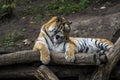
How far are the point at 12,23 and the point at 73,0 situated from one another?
1.85m

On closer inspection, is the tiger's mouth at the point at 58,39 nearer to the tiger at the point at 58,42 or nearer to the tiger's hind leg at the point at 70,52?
the tiger at the point at 58,42

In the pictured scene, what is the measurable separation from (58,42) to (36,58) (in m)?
0.43

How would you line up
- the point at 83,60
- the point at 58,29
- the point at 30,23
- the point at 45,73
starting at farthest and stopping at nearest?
the point at 30,23, the point at 58,29, the point at 45,73, the point at 83,60

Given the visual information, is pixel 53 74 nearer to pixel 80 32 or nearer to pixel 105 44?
pixel 105 44

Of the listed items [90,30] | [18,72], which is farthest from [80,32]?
[18,72]

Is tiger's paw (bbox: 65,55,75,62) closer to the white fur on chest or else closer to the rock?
the white fur on chest

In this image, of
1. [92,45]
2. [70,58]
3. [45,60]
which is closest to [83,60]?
[70,58]

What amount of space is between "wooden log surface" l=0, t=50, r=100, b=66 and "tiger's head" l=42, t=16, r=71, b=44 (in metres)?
0.27

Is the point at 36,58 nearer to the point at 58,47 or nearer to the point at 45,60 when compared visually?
the point at 45,60

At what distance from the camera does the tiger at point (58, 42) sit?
5.38m

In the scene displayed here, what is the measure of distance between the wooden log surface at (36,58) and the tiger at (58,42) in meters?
0.08

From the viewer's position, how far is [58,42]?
Answer: 5.64m

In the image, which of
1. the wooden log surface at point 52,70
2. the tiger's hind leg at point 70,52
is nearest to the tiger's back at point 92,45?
the tiger's hind leg at point 70,52

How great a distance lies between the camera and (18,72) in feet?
19.1
